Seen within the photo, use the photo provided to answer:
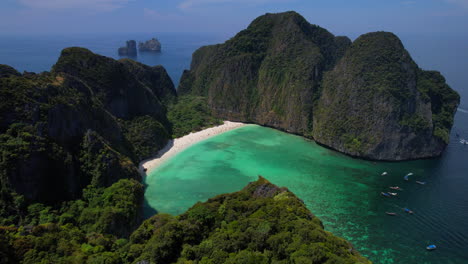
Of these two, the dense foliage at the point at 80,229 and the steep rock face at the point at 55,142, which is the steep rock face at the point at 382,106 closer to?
the steep rock face at the point at 55,142

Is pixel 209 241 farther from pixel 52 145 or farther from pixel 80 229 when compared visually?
pixel 52 145

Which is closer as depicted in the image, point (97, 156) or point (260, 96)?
point (97, 156)

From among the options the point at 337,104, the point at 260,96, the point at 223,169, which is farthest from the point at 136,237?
the point at 260,96

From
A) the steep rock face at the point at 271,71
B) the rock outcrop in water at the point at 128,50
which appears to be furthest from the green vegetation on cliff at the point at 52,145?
the rock outcrop in water at the point at 128,50

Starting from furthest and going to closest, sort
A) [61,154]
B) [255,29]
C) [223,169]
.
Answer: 1. [255,29]
2. [223,169]
3. [61,154]

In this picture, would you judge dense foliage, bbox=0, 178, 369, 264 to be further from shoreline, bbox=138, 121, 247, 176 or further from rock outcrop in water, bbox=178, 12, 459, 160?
rock outcrop in water, bbox=178, 12, 459, 160

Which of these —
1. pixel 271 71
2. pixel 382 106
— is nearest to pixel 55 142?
pixel 382 106

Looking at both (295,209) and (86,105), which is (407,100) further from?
(86,105)
